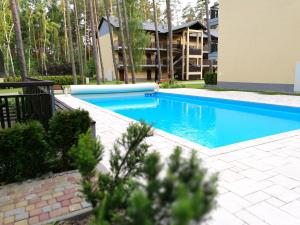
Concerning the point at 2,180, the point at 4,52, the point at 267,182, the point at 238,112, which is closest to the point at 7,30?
the point at 4,52

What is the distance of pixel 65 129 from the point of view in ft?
10.9

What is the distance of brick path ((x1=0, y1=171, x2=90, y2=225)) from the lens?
7.60 ft

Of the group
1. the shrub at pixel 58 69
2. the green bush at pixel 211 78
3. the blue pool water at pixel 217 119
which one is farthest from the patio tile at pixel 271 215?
the shrub at pixel 58 69

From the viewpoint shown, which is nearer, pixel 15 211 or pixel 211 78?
pixel 15 211

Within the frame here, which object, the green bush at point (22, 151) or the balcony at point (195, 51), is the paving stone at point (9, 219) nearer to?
the green bush at point (22, 151)

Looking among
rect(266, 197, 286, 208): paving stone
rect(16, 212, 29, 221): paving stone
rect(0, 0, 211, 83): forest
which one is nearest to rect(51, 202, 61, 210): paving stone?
rect(16, 212, 29, 221): paving stone

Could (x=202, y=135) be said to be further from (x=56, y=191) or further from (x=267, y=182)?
(x=56, y=191)

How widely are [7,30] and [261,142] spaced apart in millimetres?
25227

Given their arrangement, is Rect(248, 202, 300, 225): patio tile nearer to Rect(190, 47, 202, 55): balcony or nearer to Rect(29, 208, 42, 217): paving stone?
Rect(29, 208, 42, 217): paving stone

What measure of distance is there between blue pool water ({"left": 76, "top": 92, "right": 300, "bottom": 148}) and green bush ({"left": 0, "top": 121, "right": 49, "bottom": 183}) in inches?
107

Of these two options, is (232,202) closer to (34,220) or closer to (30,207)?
(34,220)

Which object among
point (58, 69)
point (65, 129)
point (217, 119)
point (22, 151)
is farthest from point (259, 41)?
point (58, 69)

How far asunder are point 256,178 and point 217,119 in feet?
19.5

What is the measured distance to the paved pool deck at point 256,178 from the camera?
2.32m
